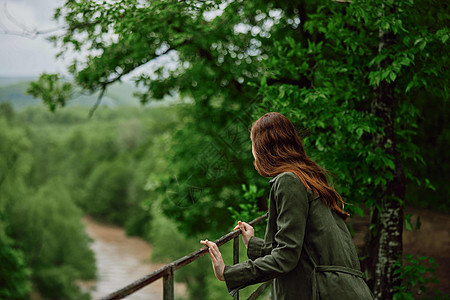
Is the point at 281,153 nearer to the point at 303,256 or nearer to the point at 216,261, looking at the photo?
the point at 303,256

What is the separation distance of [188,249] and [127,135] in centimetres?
3897

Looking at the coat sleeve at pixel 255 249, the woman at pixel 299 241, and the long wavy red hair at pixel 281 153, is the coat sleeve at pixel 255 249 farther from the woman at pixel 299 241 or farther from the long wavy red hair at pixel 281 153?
the long wavy red hair at pixel 281 153

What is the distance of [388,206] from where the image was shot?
4.93 m

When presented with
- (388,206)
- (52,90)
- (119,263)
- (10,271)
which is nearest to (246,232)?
(388,206)

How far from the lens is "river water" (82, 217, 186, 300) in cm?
3797

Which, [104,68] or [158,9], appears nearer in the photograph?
[158,9]

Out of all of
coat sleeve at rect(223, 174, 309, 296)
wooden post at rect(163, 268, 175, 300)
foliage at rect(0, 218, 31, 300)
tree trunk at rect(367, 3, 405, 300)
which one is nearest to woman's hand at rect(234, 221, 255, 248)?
coat sleeve at rect(223, 174, 309, 296)

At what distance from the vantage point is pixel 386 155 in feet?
14.8

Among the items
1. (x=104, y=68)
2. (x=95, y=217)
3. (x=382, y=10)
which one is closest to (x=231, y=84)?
(x=104, y=68)

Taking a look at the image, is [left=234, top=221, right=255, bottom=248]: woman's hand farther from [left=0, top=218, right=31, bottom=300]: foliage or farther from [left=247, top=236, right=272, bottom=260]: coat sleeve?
[left=0, top=218, right=31, bottom=300]: foliage

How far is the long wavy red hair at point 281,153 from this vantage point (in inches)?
83.0

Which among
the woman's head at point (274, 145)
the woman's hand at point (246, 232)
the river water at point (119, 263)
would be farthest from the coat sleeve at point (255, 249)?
the river water at point (119, 263)

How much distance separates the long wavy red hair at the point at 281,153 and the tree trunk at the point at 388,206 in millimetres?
2973

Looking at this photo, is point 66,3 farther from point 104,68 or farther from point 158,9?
point 104,68
